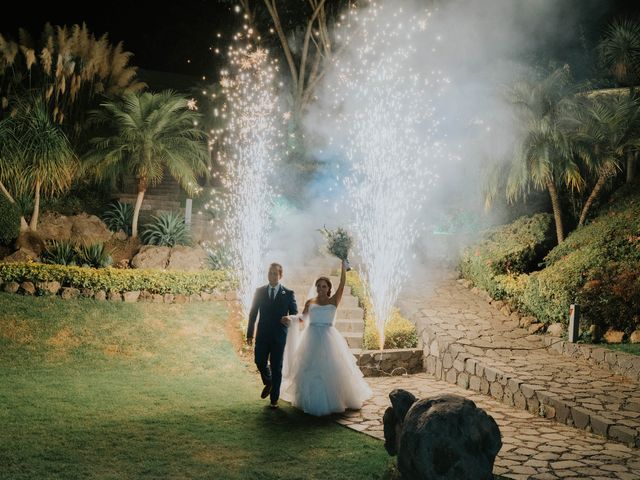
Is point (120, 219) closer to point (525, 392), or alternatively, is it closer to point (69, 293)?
point (69, 293)

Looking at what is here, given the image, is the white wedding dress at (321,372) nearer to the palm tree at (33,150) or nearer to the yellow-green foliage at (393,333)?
the yellow-green foliage at (393,333)

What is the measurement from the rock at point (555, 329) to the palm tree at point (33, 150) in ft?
44.6

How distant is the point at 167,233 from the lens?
1588cm

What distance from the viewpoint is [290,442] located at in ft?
20.4

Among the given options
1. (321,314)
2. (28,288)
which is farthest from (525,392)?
(28,288)

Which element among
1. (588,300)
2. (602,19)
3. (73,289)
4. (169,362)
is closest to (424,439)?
(169,362)

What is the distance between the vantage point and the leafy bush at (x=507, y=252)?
45.6 feet

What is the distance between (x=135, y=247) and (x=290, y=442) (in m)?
11.4

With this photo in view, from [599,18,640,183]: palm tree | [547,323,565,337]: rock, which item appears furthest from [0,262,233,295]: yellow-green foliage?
[599,18,640,183]: palm tree

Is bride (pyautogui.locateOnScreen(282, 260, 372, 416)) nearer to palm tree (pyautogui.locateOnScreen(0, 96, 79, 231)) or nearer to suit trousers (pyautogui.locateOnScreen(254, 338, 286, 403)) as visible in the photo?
suit trousers (pyautogui.locateOnScreen(254, 338, 286, 403))

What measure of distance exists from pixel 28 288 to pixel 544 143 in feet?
43.8

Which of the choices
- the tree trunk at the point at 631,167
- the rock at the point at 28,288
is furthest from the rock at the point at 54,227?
the tree trunk at the point at 631,167

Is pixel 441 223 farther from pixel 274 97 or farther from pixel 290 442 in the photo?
pixel 290 442

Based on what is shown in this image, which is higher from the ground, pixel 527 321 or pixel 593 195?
pixel 593 195
